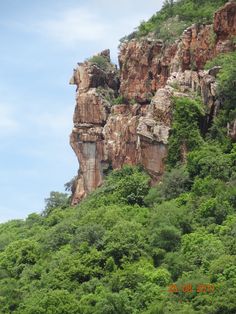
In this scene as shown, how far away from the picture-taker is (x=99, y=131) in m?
60.8

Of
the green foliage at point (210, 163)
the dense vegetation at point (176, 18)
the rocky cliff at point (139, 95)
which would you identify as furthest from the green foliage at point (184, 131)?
the dense vegetation at point (176, 18)

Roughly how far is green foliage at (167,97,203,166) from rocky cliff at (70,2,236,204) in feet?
1.62

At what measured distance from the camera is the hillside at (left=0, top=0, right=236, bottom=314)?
4122 cm

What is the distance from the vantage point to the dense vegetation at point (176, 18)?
6013 cm

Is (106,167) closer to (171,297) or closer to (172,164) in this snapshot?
(172,164)

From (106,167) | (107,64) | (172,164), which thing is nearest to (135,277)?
(172,164)

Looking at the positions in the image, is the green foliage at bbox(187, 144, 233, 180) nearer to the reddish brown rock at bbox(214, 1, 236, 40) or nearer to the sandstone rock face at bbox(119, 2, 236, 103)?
the sandstone rock face at bbox(119, 2, 236, 103)

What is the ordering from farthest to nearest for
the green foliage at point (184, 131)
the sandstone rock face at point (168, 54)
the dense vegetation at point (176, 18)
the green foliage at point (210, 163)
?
the dense vegetation at point (176, 18) → the sandstone rock face at point (168, 54) → the green foliage at point (184, 131) → the green foliage at point (210, 163)

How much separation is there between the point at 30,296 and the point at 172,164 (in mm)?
12756

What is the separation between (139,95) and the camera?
5950 centimetres

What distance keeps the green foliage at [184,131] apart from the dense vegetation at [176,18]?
7552 millimetres
